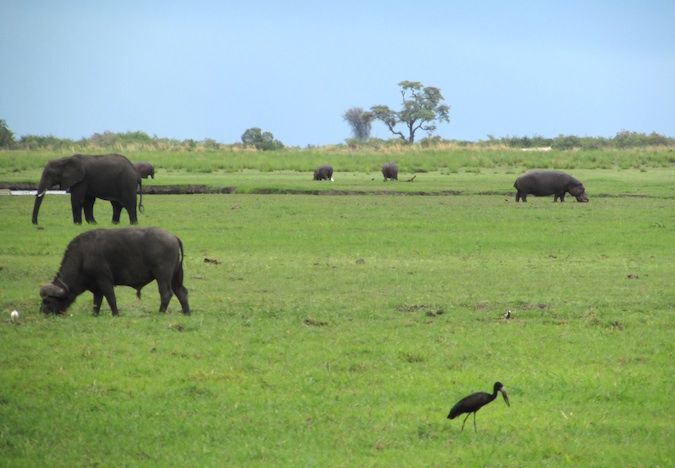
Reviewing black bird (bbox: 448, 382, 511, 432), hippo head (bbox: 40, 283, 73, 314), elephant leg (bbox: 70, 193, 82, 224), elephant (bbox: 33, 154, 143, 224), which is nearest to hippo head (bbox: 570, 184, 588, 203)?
elephant (bbox: 33, 154, 143, 224)

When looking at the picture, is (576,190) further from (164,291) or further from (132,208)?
(164,291)

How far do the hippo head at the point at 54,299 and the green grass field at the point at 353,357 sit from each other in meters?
0.22

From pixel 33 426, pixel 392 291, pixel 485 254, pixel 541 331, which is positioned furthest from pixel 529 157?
pixel 33 426

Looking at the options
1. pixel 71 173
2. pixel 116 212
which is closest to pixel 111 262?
pixel 71 173

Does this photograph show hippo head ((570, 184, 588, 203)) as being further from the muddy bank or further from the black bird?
the black bird

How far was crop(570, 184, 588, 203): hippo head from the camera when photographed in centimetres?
3466

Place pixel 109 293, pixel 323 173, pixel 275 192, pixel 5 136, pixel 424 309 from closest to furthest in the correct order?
pixel 109 293 → pixel 424 309 → pixel 275 192 → pixel 323 173 → pixel 5 136

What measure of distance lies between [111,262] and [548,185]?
77.3 feet

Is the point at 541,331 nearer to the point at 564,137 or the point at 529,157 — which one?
the point at 529,157

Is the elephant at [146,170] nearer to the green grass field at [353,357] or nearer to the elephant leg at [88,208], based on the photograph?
the elephant leg at [88,208]

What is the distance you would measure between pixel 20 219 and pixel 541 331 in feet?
57.2

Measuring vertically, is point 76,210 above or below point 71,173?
below

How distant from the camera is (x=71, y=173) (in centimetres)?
2683

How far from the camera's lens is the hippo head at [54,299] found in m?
13.5
